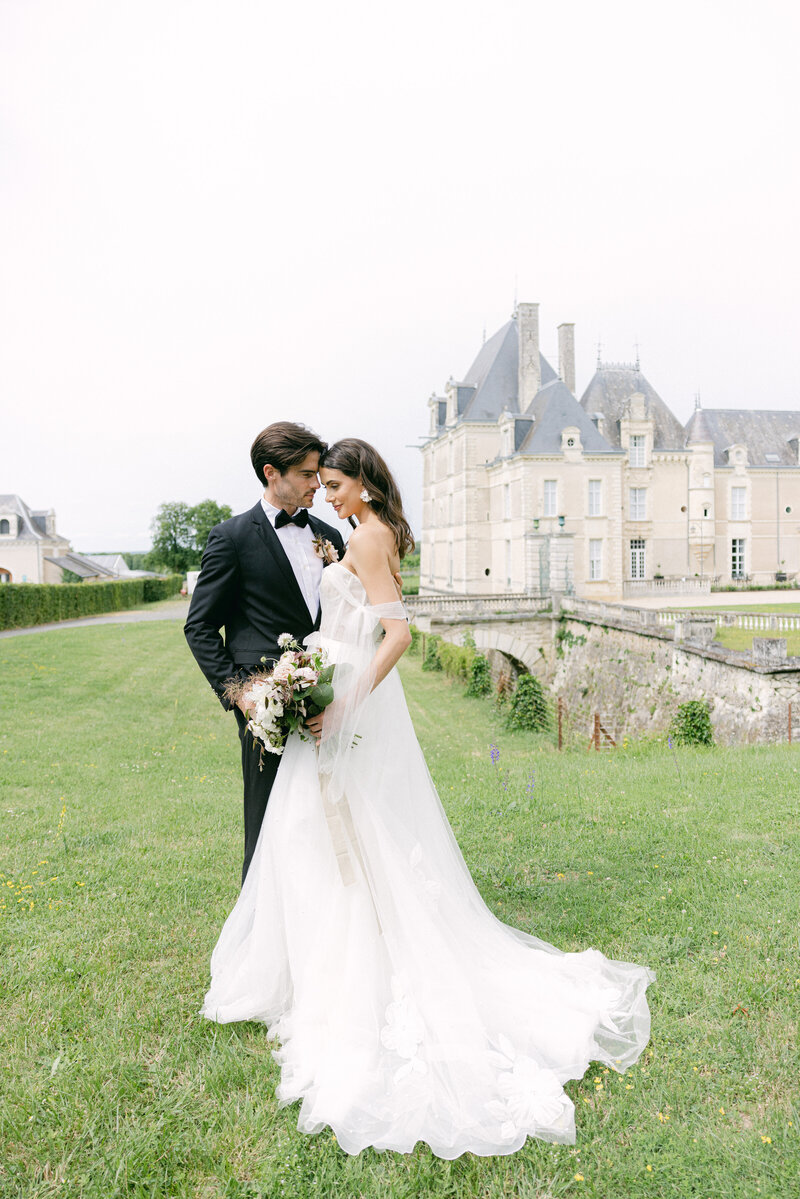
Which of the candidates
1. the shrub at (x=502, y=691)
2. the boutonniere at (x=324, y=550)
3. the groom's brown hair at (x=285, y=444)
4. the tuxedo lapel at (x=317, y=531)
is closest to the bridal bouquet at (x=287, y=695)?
the tuxedo lapel at (x=317, y=531)

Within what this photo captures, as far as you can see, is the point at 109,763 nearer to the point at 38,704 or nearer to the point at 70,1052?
the point at 38,704

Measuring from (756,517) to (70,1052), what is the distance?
4085cm

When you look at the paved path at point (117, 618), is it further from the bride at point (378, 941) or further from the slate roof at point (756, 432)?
the slate roof at point (756, 432)

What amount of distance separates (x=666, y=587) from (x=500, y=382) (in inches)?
520

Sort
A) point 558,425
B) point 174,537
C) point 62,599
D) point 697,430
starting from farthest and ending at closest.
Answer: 1. point 174,537
2. point 697,430
3. point 558,425
4. point 62,599

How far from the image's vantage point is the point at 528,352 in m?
36.9

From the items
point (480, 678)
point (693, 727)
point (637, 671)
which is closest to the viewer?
point (693, 727)

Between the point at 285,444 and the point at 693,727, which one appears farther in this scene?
the point at 693,727

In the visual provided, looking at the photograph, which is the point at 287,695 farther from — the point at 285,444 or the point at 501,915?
the point at 501,915

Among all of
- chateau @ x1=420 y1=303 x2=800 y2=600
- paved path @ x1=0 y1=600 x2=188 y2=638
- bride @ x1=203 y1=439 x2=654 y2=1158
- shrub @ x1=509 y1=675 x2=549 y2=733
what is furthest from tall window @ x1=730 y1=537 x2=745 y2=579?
bride @ x1=203 y1=439 x2=654 y2=1158

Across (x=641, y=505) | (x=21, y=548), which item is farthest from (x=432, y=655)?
(x=21, y=548)

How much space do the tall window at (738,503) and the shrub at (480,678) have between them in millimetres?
21126

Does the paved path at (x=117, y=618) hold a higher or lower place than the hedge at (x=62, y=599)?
lower

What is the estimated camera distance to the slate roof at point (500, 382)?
3731 cm
